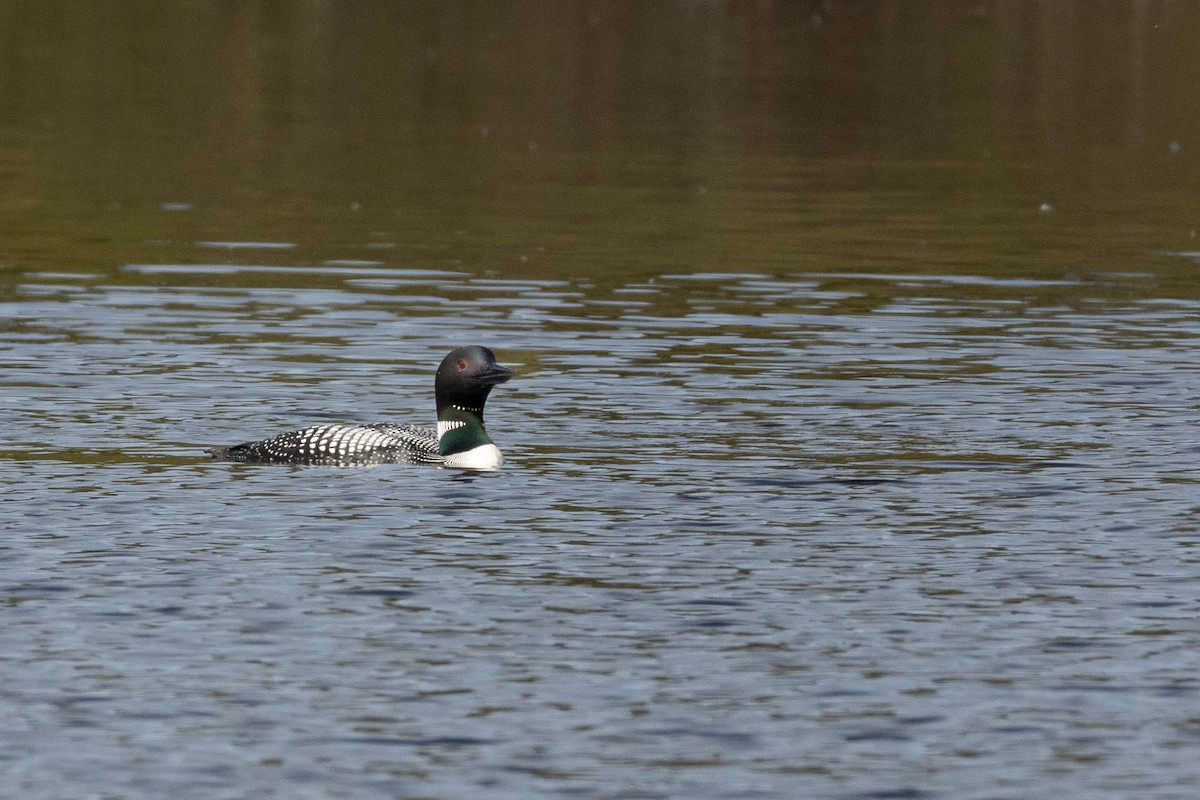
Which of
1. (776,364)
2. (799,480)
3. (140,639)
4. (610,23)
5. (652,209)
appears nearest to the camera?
(140,639)

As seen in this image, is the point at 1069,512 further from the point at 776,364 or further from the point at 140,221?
the point at 140,221

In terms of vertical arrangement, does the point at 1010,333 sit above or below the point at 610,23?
below

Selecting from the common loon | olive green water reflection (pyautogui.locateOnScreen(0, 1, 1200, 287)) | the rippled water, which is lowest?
the rippled water

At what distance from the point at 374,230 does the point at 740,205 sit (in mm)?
5252

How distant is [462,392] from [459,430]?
0.25 m

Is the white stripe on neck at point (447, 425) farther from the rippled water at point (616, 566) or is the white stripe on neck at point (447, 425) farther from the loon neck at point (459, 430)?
the rippled water at point (616, 566)

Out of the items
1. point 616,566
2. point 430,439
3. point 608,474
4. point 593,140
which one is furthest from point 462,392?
point 593,140

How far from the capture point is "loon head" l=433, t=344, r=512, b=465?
15836mm

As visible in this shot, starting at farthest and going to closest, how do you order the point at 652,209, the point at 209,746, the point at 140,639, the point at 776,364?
the point at 652,209, the point at 776,364, the point at 140,639, the point at 209,746

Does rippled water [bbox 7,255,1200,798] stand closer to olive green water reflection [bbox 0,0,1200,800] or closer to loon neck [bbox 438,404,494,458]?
olive green water reflection [bbox 0,0,1200,800]

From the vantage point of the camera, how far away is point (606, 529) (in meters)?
13.7

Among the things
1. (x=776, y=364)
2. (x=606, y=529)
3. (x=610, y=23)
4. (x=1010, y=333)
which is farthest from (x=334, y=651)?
(x=610, y=23)

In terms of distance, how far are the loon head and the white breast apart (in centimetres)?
7

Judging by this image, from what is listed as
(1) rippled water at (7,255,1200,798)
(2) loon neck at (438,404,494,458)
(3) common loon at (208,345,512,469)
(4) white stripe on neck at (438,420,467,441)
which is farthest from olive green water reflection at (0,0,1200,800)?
(4) white stripe on neck at (438,420,467,441)
